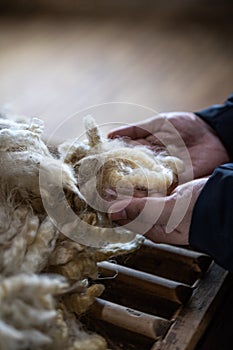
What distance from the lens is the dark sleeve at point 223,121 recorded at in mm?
1114

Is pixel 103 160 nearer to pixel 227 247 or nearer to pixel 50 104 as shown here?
pixel 227 247

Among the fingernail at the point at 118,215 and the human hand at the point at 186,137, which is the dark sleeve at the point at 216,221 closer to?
the fingernail at the point at 118,215

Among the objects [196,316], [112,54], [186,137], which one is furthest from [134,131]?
[112,54]

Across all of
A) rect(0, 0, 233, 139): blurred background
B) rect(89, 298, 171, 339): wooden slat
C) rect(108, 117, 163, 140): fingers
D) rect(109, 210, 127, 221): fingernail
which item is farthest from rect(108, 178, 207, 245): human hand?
rect(0, 0, 233, 139): blurred background

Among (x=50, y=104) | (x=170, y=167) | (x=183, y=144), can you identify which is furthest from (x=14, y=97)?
(x=170, y=167)

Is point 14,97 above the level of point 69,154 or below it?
below

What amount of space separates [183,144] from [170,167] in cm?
24

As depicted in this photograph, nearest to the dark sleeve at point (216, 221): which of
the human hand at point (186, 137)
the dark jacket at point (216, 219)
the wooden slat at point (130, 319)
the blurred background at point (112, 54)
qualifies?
the dark jacket at point (216, 219)

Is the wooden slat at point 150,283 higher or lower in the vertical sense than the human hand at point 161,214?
lower

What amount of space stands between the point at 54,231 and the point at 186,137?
0.49 metres

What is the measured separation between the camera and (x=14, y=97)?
6.86 ft

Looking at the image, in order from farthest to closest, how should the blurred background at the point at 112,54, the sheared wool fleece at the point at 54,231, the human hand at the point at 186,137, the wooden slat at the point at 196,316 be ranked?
the blurred background at the point at 112,54 → the human hand at the point at 186,137 → the wooden slat at the point at 196,316 → the sheared wool fleece at the point at 54,231

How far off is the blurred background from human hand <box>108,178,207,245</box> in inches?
36.7

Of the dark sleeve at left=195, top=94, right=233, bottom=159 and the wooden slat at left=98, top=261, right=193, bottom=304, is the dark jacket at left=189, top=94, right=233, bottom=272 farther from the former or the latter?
the dark sleeve at left=195, top=94, right=233, bottom=159
